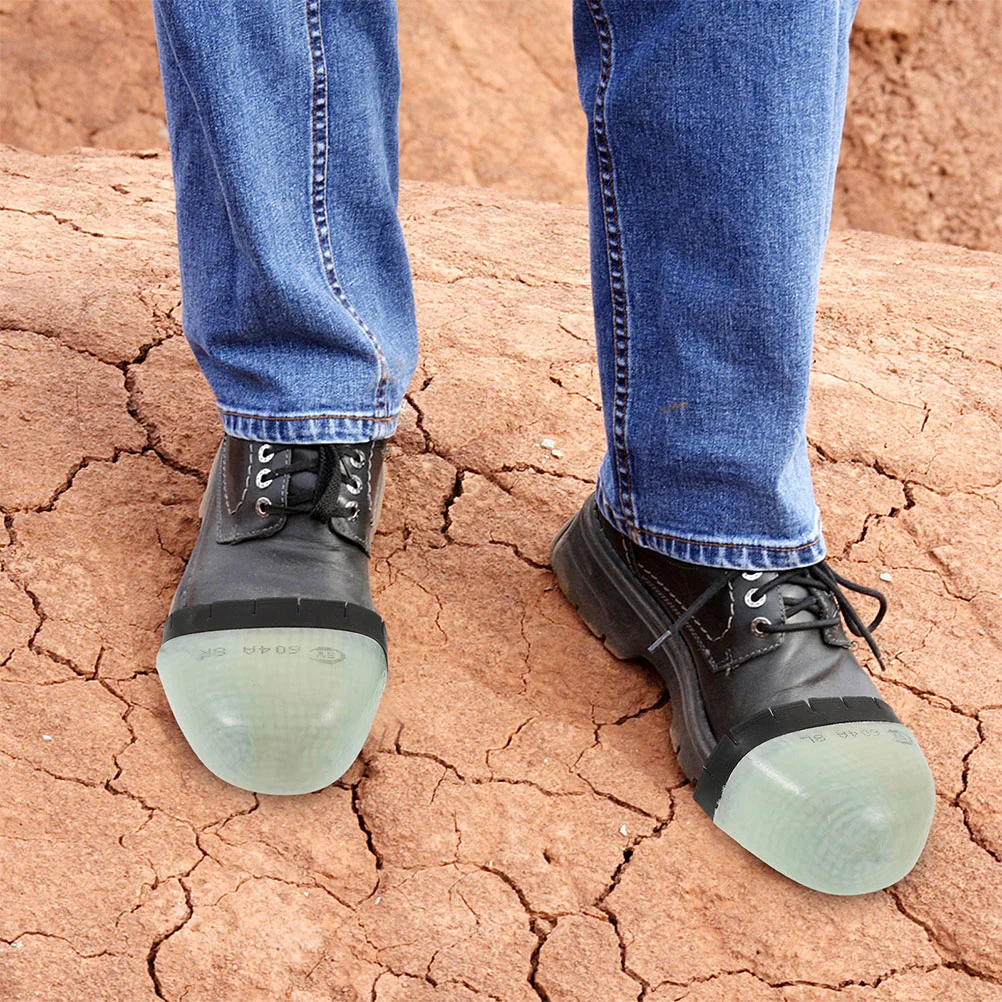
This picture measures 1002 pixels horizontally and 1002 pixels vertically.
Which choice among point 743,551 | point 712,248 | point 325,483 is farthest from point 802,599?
point 325,483

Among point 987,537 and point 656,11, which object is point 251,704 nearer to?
point 656,11

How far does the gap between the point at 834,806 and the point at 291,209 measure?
2.74 ft

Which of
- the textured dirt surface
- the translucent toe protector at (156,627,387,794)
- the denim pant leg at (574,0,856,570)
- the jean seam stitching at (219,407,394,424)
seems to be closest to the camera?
the denim pant leg at (574,0,856,570)

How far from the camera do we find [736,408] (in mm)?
1131

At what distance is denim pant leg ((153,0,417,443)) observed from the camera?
1134mm

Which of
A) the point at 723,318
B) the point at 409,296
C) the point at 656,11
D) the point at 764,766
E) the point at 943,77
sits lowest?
the point at 943,77

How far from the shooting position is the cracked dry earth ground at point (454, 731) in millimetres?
1065

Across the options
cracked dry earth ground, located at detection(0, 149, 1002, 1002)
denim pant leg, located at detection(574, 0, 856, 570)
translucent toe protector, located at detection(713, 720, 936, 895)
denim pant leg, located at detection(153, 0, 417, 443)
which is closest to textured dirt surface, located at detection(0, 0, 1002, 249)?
cracked dry earth ground, located at detection(0, 149, 1002, 1002)

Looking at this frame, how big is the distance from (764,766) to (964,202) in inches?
179

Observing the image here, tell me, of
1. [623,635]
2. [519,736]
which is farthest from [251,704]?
[623,635]

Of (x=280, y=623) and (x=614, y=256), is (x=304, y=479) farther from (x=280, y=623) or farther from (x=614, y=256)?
(x=614, y=256)

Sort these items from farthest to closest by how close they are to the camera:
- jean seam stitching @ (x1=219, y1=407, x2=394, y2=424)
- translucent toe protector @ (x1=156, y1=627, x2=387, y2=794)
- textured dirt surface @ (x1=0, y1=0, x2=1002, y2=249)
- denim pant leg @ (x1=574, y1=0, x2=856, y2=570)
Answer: textured dirt surface @ (x1=0, y1=0, x2=1002, y2=249)
jean seam stitching @ (x1=219, y1=407, x2=394, y2=424)
translucent toe protector @ (x1=156, y1=627, x2=387, y2=794)
denim pant leg @ (x1=574, y1=0, x2=856, y2=570)

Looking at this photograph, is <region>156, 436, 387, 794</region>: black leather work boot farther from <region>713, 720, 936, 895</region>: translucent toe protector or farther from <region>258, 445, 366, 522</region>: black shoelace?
<region>713, 720, 936, 895</region>: translucent toe protector

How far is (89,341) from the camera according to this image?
5.92ft
